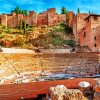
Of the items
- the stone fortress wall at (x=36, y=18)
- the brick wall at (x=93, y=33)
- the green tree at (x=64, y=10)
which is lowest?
the brick wall at (x=93, y=33)

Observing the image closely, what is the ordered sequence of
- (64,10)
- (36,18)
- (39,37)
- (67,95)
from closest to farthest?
(67,95) → (39,37) → (36,18) → (64,10)

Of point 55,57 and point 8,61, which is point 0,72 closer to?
point 8,61

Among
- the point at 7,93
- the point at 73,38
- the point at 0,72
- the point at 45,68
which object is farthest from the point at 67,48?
the point at 7,93

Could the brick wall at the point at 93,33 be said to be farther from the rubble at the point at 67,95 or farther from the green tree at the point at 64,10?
the rubble at the point at 67,95

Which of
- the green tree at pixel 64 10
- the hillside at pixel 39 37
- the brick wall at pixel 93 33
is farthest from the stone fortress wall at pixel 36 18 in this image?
the brick wall at pixel 93 33

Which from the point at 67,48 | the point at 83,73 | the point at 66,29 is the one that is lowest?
the point at 83,73

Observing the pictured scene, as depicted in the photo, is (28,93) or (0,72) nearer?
(28,93)

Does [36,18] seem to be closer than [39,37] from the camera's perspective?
No

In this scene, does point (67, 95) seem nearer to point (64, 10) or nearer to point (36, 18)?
point (36, 18)

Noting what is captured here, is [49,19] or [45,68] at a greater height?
[49,19]

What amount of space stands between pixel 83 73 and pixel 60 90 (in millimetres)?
18883

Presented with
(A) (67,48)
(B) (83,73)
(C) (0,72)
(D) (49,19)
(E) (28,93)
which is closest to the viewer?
(E) (28,93)

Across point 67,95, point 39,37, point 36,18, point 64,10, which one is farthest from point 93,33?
point 67,95

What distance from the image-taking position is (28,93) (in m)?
10.2
